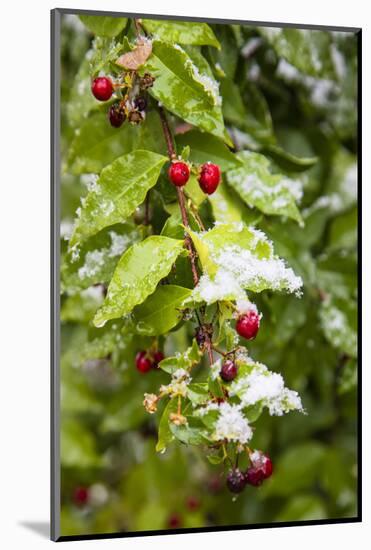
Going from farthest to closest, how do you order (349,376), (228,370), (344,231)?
(344,231) < (349,376) < (228,370)

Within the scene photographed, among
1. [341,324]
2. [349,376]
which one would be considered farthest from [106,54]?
[349,376]

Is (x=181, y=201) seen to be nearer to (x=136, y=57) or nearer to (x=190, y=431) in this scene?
(x=136, y=57)

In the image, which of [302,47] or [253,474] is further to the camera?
[302,47]

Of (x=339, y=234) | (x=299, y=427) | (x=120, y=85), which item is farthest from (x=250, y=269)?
(x=299, y=427)

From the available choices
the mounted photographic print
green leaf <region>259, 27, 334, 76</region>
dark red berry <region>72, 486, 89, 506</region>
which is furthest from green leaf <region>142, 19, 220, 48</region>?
dark red berry <region>72, 486, 89, 506</region>

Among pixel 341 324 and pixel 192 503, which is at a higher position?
pixel 341 324

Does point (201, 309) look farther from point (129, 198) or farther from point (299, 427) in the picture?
point (299, 427)

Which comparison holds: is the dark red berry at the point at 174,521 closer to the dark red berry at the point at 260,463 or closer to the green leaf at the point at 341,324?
the green leaf at the point at 341,324

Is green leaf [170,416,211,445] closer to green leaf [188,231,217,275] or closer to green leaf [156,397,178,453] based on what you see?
green leaf [156,397,178,453]
